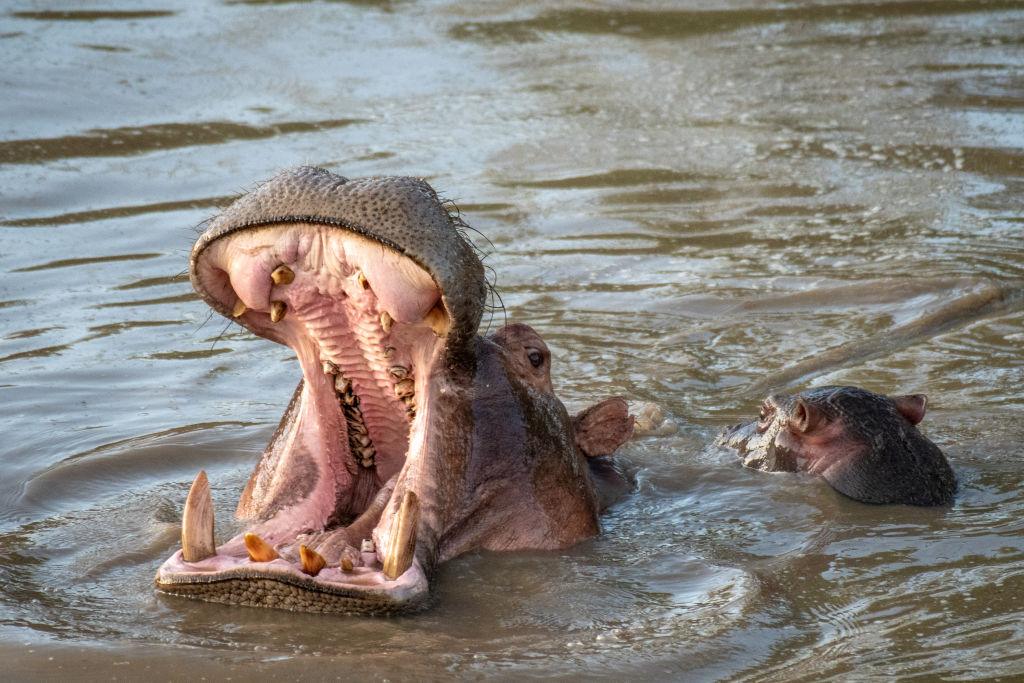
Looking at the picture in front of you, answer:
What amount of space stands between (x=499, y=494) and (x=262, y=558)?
707mm

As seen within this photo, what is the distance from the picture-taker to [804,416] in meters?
4.68

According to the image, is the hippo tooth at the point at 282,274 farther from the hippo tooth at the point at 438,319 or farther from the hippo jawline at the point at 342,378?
the hippo tooth at the point at 438,319

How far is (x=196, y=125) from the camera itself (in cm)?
999

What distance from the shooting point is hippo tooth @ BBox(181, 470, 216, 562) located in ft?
11.2

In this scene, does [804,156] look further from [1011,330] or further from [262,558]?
[262,558]

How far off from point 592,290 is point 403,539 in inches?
153

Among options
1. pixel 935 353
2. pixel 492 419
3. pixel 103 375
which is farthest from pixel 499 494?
pixel 935 353

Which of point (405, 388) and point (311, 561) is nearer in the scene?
point (311, 561)

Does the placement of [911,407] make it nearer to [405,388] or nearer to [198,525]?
[405,388]

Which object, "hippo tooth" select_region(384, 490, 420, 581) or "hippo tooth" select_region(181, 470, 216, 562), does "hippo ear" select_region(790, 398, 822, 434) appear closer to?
"hippo tooth" select_region(384, 490, 420, 581)

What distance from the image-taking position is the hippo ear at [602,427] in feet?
14.7

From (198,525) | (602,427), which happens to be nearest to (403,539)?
(198,525)

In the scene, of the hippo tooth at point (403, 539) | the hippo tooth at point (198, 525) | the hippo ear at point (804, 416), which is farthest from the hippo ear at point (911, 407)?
the hippo tooth at point (198, 525)

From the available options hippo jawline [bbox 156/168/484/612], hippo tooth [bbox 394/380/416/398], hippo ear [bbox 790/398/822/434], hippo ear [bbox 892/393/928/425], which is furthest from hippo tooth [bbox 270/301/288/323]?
hippo ear [bbox 892/393/928/425]
